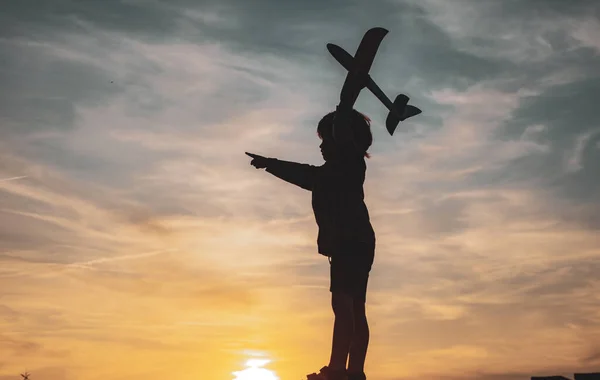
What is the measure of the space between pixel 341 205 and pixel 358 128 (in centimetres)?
113

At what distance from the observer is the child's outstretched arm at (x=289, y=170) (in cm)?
1254

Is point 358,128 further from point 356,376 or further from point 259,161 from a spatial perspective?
point 356,376

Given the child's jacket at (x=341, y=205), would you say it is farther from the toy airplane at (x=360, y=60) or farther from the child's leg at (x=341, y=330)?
the toy airplane at (x=360, y=60)

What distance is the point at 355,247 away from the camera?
11.6 metres

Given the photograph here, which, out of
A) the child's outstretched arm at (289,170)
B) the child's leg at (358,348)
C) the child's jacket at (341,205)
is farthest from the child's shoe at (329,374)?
the child's outstretched arm at (289,170)

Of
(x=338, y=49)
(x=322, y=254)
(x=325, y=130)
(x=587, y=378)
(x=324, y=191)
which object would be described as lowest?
(x=587, y=378)

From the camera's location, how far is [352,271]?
1151 cm

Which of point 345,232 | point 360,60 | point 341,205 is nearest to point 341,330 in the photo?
point 345,232

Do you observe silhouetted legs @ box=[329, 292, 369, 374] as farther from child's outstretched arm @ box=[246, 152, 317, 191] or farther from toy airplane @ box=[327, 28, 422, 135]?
toy airplane @ box=[327, 28, 422, 135]

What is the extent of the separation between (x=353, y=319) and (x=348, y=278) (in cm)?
A: 57

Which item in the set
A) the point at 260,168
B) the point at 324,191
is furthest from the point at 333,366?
the point at 260,168

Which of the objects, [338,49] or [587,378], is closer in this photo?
[587,378]

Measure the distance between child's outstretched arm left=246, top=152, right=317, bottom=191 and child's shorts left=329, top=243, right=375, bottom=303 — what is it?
1.44 metres

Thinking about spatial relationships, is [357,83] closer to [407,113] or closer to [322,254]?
[407,113]
